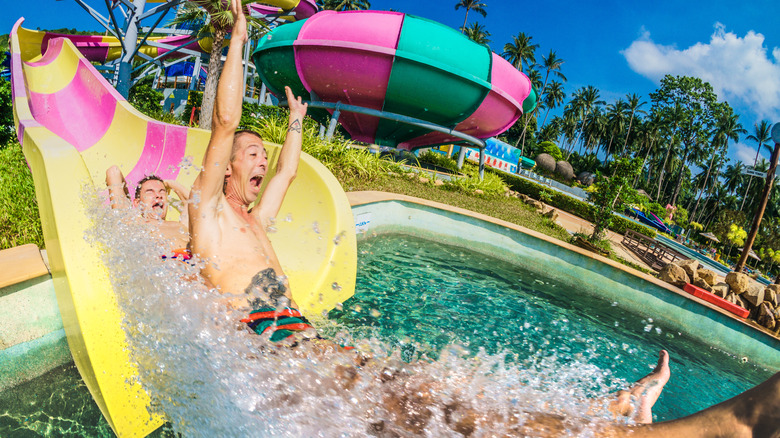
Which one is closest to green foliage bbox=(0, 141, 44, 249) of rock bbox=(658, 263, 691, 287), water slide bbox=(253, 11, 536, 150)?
water slide bbox=(253, 11, 536, 150)

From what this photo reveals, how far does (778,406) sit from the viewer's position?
1.13 m

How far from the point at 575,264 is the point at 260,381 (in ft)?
19.5

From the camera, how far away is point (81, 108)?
3.71 metres

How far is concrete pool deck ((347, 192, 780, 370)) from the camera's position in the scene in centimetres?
517

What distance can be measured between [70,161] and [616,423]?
2590 millimetres

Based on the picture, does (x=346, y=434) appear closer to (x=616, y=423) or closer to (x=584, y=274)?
(x=616, y=423)

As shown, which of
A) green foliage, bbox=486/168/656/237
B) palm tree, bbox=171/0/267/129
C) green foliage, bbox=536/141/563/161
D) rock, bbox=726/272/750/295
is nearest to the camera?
rock, bbox=726/272/750/295

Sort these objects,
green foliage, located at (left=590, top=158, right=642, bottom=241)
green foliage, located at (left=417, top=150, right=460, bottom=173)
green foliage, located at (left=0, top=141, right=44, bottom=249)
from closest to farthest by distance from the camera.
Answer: green foliage, located at (left=0, top=141, right=44, bottom=249) < green foliage, located at (left=590, top=158, right=642, bottom=241) < green foliage, located at (left=417, top=150, right=460, bottom=173)

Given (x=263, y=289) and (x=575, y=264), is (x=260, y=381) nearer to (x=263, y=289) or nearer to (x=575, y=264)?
(x=263, y=289)

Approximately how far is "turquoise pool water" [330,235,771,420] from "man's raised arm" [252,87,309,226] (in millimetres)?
1034

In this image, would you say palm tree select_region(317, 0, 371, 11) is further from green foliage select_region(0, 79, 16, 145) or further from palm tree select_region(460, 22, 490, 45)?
green foliage select_region(0, 79, 16, 145)

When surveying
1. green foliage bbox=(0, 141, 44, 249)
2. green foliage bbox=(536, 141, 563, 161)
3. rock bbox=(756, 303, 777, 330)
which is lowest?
green foliage bbox=(0, 141, 44, 249)

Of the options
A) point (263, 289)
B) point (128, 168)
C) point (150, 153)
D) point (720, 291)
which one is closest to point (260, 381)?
point (263, 289)

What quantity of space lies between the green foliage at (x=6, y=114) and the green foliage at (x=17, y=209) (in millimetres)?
1122
